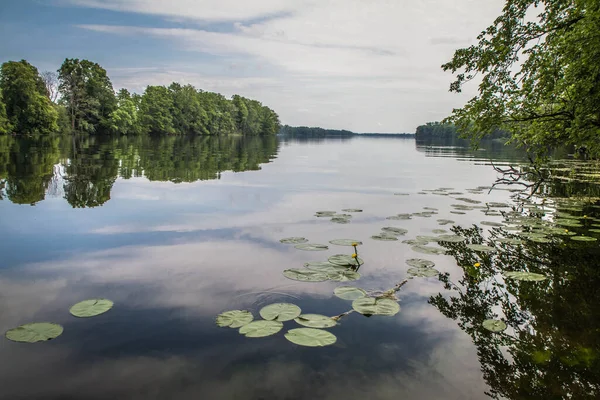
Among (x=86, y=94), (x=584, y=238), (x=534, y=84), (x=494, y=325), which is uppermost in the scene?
(x=86, y=94)

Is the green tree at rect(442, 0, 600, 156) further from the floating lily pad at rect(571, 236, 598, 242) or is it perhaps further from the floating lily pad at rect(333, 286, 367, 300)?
the floating lily pad at rect(333, 286, 367, 300)

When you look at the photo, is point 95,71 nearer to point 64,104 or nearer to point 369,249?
point 64,104

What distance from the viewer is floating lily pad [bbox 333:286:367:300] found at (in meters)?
4.50

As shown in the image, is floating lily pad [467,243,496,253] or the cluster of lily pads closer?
the cluster of lily pads

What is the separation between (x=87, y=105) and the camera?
63781 millimetres

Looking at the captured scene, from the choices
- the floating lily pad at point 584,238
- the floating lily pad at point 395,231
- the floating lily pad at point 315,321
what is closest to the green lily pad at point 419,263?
the floating lily pad at point 395,231

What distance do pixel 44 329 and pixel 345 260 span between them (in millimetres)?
3798

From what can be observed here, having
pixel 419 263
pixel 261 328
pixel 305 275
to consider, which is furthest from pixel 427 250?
pixel 261 328

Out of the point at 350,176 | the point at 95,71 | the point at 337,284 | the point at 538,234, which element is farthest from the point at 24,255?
the point at 95,71

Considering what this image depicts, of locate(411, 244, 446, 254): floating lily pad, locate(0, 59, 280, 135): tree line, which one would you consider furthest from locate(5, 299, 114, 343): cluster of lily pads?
locate(0, 59, 280, 135): tree line

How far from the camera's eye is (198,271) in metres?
5.33

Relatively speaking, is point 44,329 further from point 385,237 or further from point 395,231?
point 395,231

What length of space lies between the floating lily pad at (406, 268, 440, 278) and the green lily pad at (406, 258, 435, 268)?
4.8 inches

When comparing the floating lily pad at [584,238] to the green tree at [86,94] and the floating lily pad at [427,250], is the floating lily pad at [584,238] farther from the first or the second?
the green tree at [86,94]
